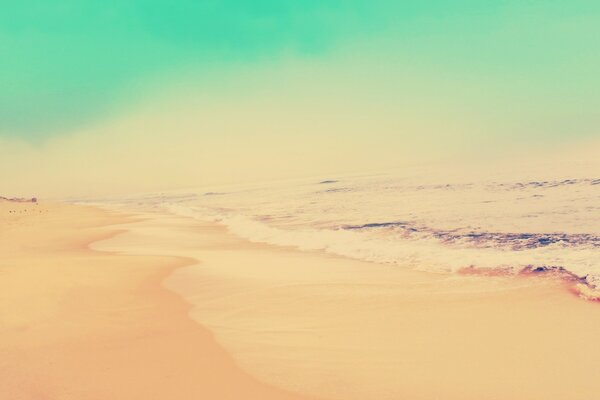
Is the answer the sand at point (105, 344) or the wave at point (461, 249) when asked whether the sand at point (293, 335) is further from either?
the wave at point (461, 249)

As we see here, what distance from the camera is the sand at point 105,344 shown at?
362cm

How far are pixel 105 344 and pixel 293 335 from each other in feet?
6.33

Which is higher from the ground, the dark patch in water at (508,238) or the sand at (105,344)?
the dark patch in water at (508,238)

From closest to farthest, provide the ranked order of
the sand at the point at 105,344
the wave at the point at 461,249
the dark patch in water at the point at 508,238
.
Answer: the sand at the point at 105,344
the wave at the point at 461,249
the dark patch in water at the point at 508,238

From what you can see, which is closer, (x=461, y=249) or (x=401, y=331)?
(x=401, y=331)

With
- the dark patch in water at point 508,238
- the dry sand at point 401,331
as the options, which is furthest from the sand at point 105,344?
the dark patch in water at point 508,238

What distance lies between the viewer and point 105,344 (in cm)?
466

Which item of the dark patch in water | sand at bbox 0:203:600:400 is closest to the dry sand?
sand at bbox 0:203:600:400

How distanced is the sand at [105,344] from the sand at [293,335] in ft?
0.06

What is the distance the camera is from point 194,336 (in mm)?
4934

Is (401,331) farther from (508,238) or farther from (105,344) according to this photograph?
(508,238)

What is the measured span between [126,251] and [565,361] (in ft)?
35.8

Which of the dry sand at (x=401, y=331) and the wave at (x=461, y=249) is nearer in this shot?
the dry sand at (x=401, y=331)

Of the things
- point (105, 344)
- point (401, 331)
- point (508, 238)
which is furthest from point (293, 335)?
point (508, 238)
